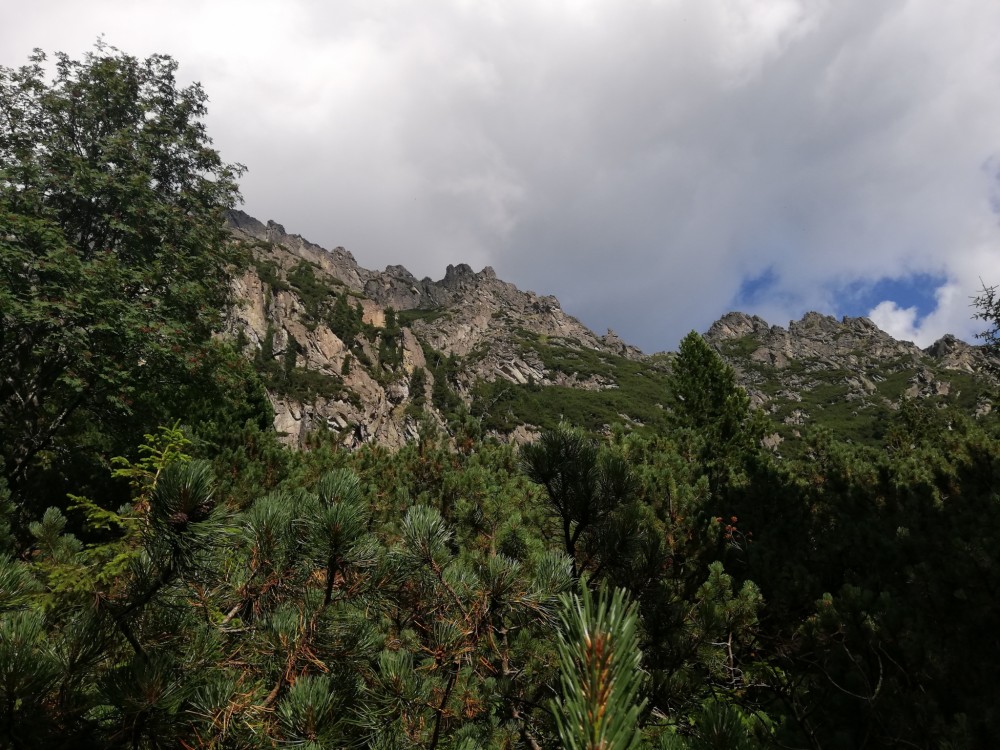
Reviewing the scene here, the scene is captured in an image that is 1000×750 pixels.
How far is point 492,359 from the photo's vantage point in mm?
127812

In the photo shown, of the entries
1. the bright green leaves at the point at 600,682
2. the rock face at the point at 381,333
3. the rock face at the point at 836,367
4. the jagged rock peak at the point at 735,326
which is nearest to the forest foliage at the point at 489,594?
the bright green leaves at the point at 600,682

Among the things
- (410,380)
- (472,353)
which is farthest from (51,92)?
(472,353)

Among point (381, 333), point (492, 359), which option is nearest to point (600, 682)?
point (381, 333)

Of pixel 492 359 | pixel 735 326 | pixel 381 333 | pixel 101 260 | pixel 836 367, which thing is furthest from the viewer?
pixel 735 326

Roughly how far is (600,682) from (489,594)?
1.71 m

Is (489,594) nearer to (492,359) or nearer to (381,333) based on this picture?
(381,333)

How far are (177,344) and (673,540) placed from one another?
10.6 meters

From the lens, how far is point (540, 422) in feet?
305

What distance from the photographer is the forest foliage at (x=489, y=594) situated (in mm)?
1708

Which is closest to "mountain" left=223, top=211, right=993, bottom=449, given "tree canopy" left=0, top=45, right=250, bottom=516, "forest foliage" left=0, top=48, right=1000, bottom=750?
"forest foliage" left=0, top=48, right=1000, bottom=750

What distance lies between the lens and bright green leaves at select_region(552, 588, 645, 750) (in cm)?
82

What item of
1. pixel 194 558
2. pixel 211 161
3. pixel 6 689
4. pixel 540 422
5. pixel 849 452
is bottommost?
pixel 6 689

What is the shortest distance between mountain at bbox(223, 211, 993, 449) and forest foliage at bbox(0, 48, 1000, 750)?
430 inches

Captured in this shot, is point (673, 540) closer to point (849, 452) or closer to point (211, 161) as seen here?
point (849, 452)
